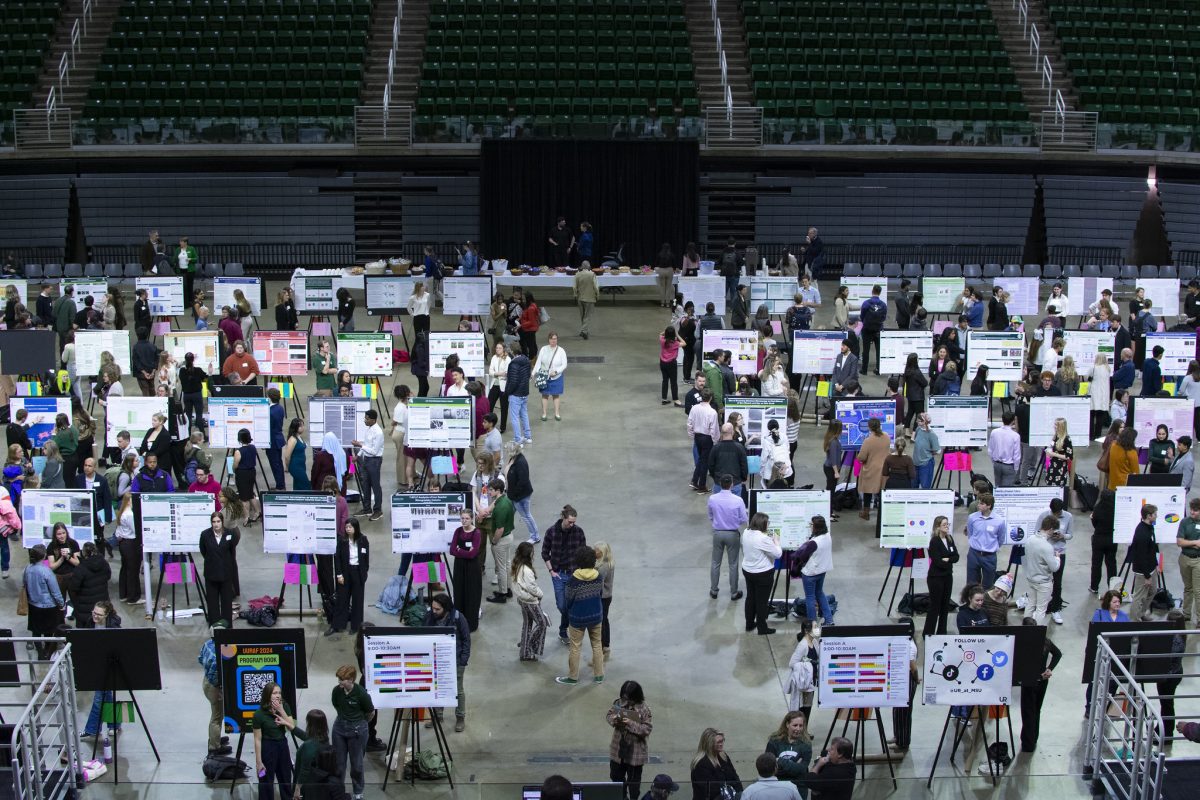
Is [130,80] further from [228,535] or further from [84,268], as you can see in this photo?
[228,535]

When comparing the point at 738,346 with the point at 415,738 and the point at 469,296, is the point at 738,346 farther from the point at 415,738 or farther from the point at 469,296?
the point at 415,738

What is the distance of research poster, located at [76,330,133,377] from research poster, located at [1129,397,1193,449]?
52.9ft

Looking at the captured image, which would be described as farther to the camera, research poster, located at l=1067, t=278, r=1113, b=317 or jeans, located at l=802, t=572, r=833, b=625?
research poster, located at l=1067, t=278, r=1113, b=317

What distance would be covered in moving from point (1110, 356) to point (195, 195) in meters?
23.9

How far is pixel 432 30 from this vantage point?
128ft

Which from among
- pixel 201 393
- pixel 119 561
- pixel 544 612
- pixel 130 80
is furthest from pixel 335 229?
pixel 544 612

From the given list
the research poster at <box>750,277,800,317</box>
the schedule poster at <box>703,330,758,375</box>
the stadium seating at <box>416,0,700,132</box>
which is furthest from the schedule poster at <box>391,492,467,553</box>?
the stadium seating at <box>416,0,700,132</box>

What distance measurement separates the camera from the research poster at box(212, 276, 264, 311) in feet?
94.3

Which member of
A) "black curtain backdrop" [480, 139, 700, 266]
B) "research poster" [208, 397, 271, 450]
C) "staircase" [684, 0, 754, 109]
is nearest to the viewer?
"research poster" [208, 397, 271, 450]

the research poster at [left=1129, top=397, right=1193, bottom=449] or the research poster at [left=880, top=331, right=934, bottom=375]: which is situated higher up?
the research poster at [left=880, top=331, right=934, bottom=375]

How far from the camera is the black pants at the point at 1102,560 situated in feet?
60.7

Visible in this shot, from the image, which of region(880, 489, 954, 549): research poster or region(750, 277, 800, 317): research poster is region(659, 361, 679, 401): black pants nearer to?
region(750, 277, 800, 317): research poster

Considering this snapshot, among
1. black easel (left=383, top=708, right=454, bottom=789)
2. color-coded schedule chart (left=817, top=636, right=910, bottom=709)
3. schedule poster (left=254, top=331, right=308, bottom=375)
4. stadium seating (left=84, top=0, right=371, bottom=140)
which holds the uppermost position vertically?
stadium seating (left=84, top=0, right=371, bottom=140)

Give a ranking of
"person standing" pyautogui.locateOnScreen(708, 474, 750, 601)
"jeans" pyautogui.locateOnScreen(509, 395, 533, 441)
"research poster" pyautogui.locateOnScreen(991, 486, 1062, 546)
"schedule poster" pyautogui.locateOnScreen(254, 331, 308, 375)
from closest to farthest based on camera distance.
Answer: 1. "research poster" pyautogui.locateOnScreen(991, 486, 1062, 546)
2. "person standing" pyautogui.locateOnScreen(708, 474, 750, 601)
3. "jeans" pyautogui.locateOnScreen(509, 395, 533, 441)
4. "schedule poster" pyautogui.locateOnScreen(254, 331, 308, 375)
